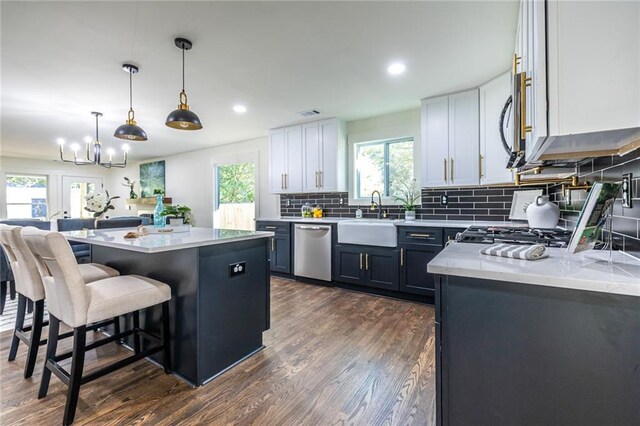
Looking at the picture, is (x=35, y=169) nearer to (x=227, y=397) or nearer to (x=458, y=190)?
(x=227, y=397)

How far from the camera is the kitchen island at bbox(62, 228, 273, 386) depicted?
5.68 feet

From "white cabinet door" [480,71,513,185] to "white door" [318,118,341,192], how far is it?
1.80 metres

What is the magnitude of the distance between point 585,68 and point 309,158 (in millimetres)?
3566

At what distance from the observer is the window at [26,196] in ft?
21.6

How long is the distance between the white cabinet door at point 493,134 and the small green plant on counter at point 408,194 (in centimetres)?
89

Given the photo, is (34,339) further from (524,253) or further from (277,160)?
(277,160)

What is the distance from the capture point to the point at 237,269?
1.97 m

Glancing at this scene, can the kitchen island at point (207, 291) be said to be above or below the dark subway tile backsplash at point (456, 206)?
below

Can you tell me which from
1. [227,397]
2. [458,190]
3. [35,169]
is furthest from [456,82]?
[35,169]

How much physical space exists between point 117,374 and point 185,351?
0.50m

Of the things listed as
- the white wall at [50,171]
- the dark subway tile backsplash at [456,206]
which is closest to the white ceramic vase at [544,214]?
the dark subway tile backsplash at [456,206]

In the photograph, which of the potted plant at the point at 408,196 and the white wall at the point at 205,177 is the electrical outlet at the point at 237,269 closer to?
the potted plant at the point at 408,196

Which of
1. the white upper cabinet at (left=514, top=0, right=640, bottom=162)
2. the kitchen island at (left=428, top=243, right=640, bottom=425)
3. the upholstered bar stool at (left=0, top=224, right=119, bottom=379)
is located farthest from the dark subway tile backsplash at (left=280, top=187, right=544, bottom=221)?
the upholstered bar stool at (left=0, top=224, right=119, bottom=379)

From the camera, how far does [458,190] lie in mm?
3502
